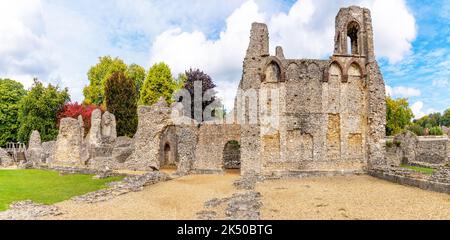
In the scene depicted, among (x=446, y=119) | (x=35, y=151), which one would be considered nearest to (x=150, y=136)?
(x=35, y=151)

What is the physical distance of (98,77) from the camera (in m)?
47.6

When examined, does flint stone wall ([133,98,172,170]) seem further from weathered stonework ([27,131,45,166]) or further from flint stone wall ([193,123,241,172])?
weathered stonework ([27,131,45,166])

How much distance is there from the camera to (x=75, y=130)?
23719 millimetres

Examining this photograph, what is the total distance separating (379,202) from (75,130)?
21.4 meters

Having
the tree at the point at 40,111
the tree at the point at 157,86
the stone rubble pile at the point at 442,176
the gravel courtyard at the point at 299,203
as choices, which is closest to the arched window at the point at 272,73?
the gravel courtyard at the point at 299,203

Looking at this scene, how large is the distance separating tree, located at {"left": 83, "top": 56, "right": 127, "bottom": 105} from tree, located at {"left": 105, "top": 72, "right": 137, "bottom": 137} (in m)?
10.4

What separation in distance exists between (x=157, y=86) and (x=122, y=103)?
5552mm

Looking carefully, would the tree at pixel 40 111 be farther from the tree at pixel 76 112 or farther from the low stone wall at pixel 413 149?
the low stone wall at pixel 413 149

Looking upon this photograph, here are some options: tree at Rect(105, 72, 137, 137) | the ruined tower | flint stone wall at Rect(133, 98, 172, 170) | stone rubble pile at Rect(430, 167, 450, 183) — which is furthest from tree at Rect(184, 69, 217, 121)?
stone rubble pile at Rect(430, 167, 450, 183)

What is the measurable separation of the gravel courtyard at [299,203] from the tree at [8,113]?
34791mm

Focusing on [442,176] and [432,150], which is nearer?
[442,176]

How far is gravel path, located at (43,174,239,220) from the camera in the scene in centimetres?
921

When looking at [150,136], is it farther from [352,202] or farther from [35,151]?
[35,151]
